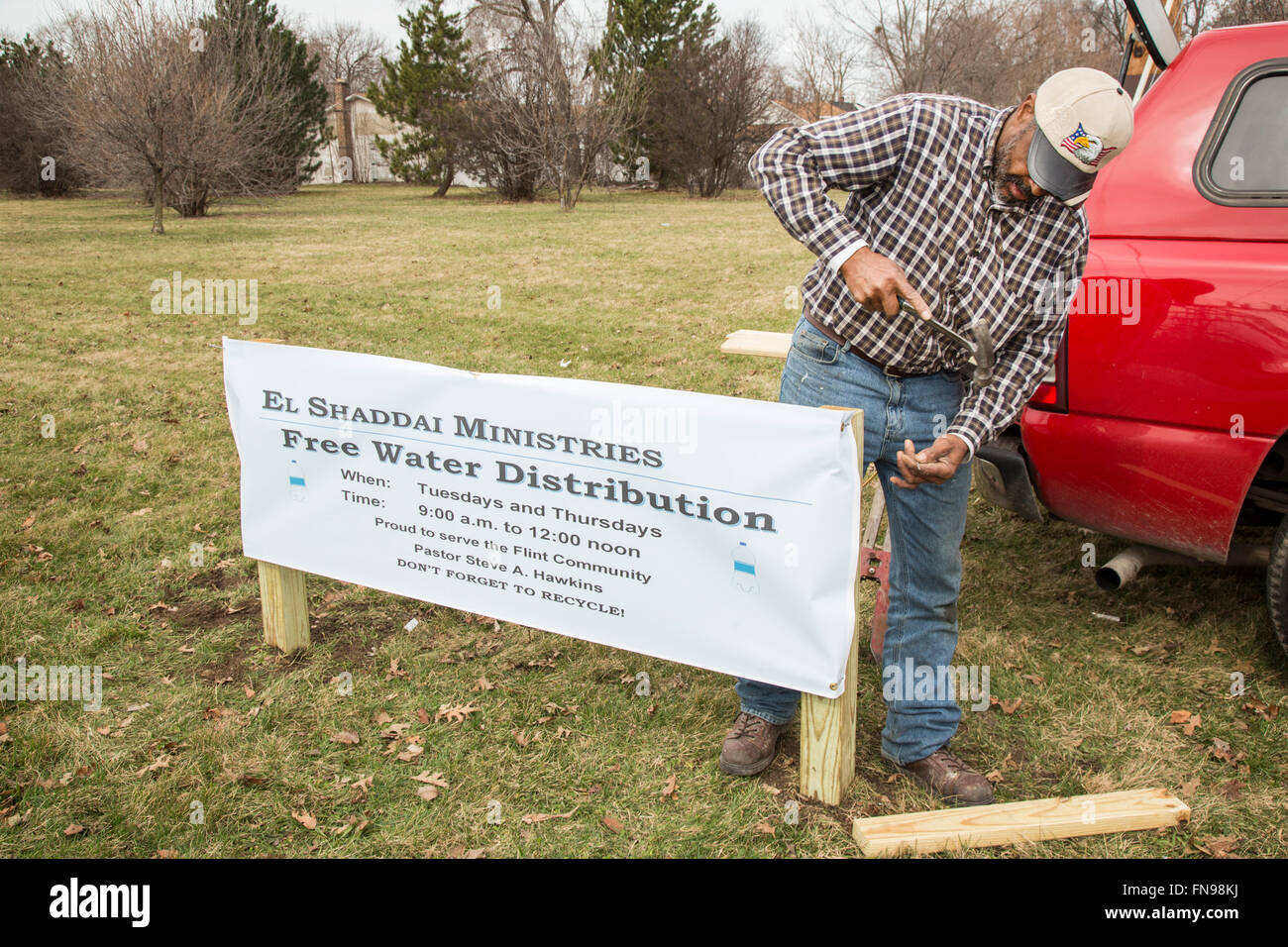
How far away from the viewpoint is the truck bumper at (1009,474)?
3.56 m

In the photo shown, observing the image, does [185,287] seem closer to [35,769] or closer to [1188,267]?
[35,769]

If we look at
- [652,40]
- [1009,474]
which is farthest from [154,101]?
[652,40]

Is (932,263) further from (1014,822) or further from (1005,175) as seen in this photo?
(1014,822)

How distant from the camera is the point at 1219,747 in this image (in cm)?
325

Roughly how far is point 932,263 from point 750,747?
1.60 meters

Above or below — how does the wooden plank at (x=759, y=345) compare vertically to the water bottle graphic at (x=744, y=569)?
above

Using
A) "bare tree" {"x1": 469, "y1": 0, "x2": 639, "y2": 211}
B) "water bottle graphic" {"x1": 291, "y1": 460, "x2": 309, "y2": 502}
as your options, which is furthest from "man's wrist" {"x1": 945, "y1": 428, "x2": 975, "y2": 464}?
"bare tree" {"x1": 469, "y1": 0, "x2": 639, "y2": 211}

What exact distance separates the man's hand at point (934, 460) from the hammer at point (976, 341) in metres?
0.19

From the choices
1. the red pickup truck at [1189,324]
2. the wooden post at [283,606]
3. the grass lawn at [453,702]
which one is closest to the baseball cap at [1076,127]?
the red pickup truck at [1189,324]

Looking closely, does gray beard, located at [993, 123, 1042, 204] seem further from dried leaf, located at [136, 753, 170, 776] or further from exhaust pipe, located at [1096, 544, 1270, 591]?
dried leaf, located at [136, 753, 170, 776]

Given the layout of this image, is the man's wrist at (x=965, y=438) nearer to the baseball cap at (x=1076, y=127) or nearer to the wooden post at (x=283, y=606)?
the baseball cap at (x=1076, y=127)

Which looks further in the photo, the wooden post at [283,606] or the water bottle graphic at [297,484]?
the wooden post at [283,606]

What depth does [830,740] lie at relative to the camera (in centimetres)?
286

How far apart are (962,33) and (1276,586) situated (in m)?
44.9
